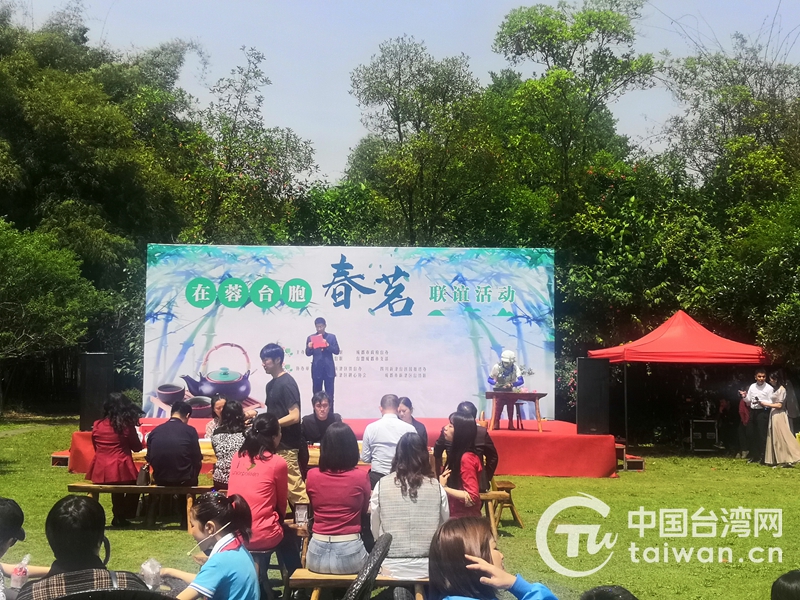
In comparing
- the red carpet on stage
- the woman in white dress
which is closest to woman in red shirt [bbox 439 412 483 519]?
the red carpet on stage

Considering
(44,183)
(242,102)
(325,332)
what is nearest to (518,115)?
(242,102)

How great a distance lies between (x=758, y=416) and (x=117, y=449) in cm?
927

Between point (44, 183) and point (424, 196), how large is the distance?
8.62 m

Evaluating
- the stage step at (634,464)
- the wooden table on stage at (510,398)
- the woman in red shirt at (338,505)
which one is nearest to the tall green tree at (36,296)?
the wooden table on stage at (510,398)

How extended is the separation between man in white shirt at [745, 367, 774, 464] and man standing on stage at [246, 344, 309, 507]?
8234 millimetres

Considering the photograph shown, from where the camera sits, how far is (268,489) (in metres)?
5.25

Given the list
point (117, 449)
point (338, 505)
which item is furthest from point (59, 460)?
point (338, 505)

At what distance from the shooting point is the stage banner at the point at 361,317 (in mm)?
14336

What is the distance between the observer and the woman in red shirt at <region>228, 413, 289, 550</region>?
5164 millimetres

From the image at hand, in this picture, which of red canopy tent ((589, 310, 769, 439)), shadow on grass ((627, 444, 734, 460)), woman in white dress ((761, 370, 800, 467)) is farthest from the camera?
shadow on grass ((627, 444, 734, 460))

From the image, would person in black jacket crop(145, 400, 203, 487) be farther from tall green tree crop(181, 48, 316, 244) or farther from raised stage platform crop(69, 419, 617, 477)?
tall green tree crop(181, 48, 316, 244)

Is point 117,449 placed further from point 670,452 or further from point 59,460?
point 670,452

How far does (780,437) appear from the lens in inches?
507

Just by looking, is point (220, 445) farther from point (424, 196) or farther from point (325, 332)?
point (424, 196)
